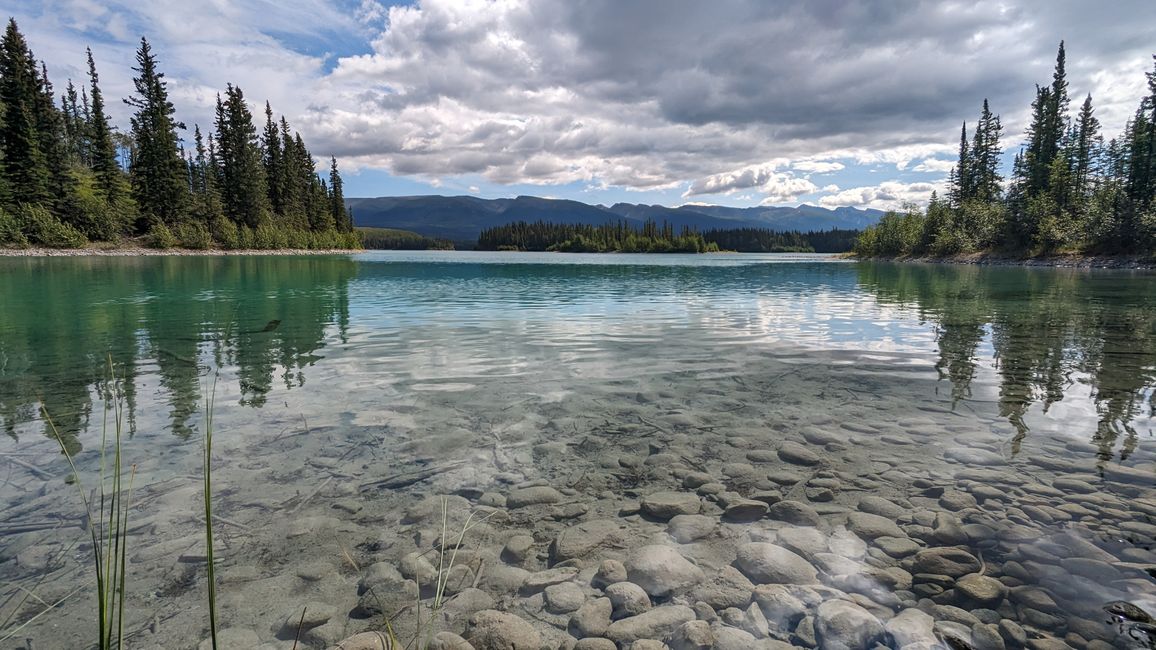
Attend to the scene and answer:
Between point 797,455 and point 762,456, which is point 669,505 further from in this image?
point 797,455

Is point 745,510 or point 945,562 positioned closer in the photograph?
point 945,562

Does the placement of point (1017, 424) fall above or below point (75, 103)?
below

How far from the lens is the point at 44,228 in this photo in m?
71.7

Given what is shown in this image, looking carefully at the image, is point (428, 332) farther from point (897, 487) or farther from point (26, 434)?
point (897, 487)

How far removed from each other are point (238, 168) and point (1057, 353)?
12356cm

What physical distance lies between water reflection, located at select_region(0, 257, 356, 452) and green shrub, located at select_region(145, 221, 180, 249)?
65.1 metres

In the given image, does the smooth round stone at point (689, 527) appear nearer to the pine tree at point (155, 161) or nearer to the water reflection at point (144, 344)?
the water reflection at point (144, 344)

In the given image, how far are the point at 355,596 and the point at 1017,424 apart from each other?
9809mm

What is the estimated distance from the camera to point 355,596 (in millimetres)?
4602

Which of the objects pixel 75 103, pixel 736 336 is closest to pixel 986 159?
pixel 736 336

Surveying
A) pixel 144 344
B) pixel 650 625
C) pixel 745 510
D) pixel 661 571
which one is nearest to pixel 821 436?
pixel 745 510

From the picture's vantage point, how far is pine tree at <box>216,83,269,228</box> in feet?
346

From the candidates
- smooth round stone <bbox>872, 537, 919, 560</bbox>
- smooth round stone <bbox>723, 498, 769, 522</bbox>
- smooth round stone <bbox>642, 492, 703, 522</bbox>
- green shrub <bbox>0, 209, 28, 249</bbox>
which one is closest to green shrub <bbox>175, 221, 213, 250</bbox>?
green shrub <bbox>0, 209, 28, 249</bbox>

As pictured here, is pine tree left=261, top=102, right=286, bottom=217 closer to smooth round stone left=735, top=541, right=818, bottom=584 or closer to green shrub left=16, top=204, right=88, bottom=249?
green shrub left=16, top=204, right=88, bottom=249
